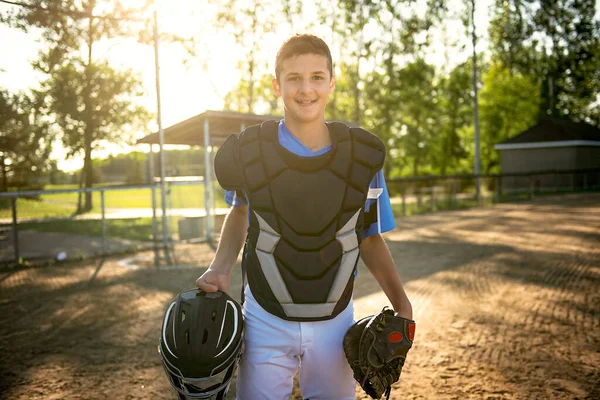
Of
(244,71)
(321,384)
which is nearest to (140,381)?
(321,384)

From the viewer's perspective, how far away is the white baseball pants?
2.14 meters

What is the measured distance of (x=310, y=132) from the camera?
2303mm

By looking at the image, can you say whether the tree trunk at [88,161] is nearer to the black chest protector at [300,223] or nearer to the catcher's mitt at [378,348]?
the black chest protector at [300,223]

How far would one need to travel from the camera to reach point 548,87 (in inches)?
1973

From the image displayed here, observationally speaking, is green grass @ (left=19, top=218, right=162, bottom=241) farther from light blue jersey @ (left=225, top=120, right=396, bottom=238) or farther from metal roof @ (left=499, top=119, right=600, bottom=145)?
metal roof @ (left=499, top=119, right=600, bottom=145)

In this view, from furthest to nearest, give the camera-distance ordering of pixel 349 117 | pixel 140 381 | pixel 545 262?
1. pixel 349 117
2. pixel 545 262
3. pixel 140 381

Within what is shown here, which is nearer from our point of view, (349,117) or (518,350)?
(518,350)

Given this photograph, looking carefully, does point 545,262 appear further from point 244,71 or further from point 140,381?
point 244,71

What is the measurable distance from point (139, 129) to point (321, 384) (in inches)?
1268

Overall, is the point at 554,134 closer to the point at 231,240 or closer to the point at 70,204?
the point at 70,204

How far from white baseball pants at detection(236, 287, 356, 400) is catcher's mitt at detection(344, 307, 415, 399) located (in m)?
0.07

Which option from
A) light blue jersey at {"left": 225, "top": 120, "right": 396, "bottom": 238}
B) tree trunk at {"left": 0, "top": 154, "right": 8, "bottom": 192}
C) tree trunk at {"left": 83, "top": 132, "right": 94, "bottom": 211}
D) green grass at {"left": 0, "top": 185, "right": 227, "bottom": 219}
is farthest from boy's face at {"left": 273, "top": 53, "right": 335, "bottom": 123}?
tree trunk at {"left": 83, "top": 132, "right": 94, "bottom": 211}

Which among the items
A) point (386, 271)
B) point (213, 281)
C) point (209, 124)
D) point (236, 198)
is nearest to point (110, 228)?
point (209, 124)

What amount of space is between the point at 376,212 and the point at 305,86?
25.7 inches
